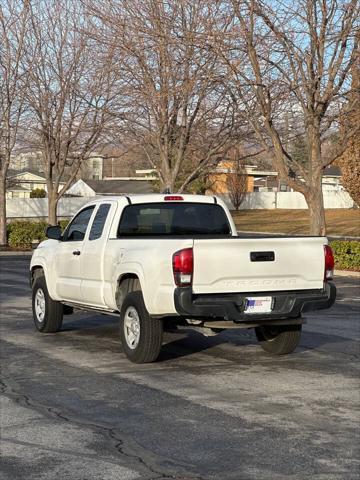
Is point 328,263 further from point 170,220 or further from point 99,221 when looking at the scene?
point 99,221

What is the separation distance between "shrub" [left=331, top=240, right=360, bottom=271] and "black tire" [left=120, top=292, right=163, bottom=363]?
16.9 metres

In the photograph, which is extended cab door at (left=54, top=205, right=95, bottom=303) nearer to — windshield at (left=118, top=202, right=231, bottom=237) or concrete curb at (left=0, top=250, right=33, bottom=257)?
windshield at (left=118, top=202, right=231, bottom=237)

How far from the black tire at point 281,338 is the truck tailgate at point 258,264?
100 cm

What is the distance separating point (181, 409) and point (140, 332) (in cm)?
235

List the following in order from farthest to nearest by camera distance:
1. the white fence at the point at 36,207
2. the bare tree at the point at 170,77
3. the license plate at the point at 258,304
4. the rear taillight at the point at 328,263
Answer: the white fence at the point at 36,207
the bare tree at the point at 170,77
the rear taillight at the point at 328,263
the license plate at the point at 258,304

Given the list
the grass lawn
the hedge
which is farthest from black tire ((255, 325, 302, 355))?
the grass lawn

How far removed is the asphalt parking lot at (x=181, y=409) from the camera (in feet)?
20.1

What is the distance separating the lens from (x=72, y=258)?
40.0 ft

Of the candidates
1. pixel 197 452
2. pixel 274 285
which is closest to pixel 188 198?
pixel 274 285

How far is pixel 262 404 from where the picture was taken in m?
8.05

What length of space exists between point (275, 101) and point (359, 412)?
60.8 feet

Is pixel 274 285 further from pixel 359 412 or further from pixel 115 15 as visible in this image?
pixel 115 15

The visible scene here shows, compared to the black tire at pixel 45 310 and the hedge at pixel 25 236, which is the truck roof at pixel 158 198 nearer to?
the black tire at pixel 45 310

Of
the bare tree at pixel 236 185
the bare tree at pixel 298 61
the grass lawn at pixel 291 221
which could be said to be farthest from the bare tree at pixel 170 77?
the bare tree at pixel 236 185
